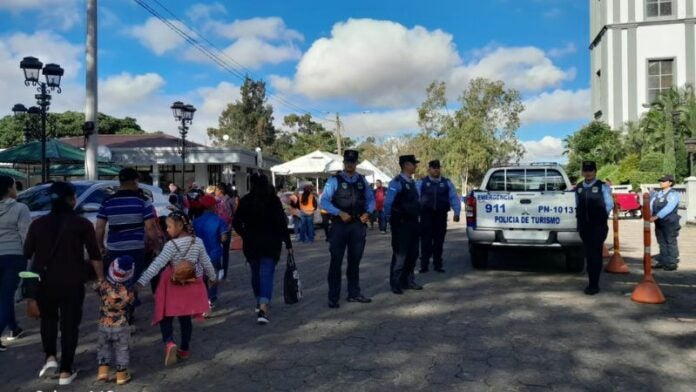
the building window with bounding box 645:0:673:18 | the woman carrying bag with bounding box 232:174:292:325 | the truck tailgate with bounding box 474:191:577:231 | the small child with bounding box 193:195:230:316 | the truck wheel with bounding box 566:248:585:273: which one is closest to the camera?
the woman carrying bag with bounding box 232:174:292:325

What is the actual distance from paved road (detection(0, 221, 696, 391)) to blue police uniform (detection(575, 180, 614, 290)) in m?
0.50

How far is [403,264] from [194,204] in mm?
2905

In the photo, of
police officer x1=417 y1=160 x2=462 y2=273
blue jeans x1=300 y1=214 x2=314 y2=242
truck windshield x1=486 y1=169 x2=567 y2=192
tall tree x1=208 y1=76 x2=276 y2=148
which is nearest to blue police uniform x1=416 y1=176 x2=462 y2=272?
police officer x1=417 y1=160 x2=462 y2=273

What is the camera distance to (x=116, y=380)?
14.7 ft

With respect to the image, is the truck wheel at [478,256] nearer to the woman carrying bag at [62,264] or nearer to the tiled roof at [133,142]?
the woman carrying bag at [62,264]

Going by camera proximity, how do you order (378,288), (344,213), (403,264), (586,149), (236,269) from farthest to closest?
1. (586,149)
2. (236,269)
3. (378,288)
4. (403,264)
5. (344,213)

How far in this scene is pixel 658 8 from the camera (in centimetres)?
4478

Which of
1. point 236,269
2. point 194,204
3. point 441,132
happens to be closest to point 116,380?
point 194,204

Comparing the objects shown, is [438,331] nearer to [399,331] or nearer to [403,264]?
[399,331]

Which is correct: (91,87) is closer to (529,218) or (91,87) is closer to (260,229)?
(260,229)

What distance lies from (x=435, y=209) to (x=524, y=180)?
1753 mm

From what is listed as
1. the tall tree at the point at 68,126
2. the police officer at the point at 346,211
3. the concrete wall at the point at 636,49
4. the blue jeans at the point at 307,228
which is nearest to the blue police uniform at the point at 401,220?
the police officer at the point at 346,211

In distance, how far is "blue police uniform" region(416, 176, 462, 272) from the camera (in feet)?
31.1

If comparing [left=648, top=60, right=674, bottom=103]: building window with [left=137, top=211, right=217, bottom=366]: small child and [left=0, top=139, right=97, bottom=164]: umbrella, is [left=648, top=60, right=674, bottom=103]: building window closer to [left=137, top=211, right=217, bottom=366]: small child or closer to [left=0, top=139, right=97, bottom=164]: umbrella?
[left=0, top=139, right=97, bottom=164]: umbrella
